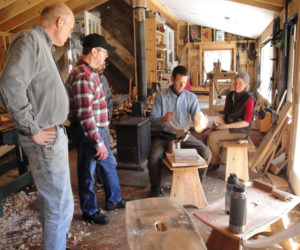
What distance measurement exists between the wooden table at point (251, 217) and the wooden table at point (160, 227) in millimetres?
172

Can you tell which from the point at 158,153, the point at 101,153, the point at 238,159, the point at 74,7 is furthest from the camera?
the point at 74,7

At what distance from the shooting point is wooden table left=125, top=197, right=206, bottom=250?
1341mm

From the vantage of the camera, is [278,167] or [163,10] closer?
[278,167]

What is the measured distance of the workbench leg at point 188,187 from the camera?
2.56m

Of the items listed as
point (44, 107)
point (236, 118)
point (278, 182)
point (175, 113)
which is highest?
point (44, 107)

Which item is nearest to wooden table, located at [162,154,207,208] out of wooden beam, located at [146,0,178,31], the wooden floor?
the wooden floor

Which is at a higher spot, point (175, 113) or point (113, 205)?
point (175, 113)

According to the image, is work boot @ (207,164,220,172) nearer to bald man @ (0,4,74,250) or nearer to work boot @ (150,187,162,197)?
work boot @ (150,187,162,197)

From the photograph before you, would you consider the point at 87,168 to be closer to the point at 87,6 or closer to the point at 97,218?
the point at 97,218

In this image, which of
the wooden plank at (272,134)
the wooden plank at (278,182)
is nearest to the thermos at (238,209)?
the wooden plank at (278,182)

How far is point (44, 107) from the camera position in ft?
5.01

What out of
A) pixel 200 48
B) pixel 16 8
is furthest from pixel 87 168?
pixel 200 48

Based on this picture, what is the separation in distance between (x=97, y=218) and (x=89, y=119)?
93 cm

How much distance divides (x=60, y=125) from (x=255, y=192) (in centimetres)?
145
